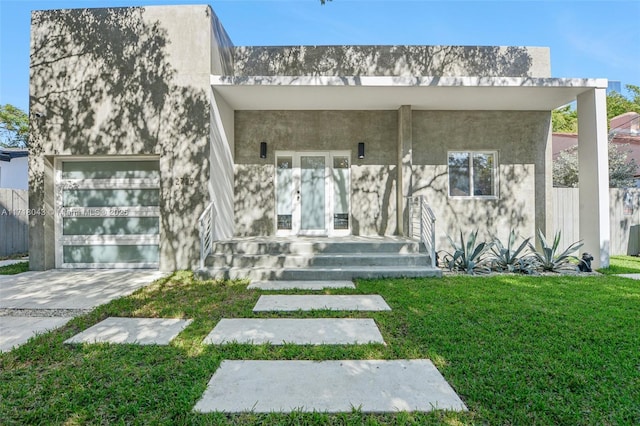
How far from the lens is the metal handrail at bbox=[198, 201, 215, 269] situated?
5.53m

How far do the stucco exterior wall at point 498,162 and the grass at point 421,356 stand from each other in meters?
3.18

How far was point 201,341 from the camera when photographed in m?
2.97

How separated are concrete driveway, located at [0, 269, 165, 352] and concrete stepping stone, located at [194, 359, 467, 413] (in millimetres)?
2224

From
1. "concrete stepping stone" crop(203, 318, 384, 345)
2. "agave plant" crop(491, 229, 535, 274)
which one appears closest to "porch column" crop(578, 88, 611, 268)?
"agave plant" crop(491, 229, 535, 274)

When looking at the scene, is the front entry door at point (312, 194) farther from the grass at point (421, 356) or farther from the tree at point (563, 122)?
the tree at point (563, 122)

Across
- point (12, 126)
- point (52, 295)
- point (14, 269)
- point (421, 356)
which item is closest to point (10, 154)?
point (14, 269)

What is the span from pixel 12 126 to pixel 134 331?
26524mm

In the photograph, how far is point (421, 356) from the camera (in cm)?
264

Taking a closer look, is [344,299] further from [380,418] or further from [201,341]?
[380,418]

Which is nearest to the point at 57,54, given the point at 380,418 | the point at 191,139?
the point at 191,139

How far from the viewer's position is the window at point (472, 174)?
7.55 metres

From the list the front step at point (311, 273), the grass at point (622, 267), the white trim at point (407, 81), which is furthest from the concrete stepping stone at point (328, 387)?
the grass at point (622, 267)

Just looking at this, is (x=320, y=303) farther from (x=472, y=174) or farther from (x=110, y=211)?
(x=472, y=174)

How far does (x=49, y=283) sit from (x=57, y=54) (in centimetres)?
434
